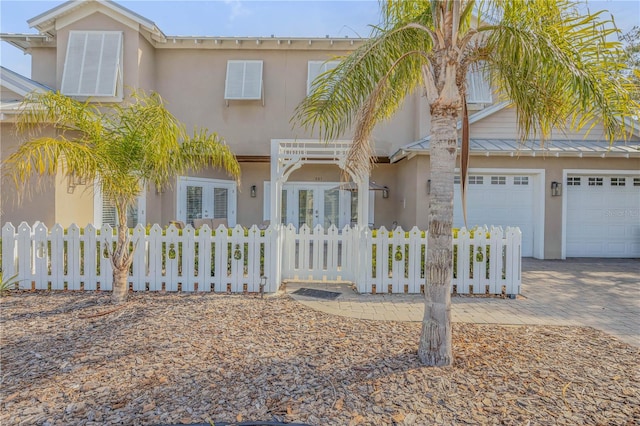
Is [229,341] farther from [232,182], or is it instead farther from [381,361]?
[232,182]

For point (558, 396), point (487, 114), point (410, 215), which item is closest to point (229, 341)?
point (558, 396)

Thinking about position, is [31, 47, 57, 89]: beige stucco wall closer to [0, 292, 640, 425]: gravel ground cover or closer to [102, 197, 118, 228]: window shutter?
[102, 197, 118, 228]: window shutter

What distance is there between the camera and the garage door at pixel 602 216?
9938mm

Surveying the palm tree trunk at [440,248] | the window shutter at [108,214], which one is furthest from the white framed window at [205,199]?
the palm tree trunk at [440,248]

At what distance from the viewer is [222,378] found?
A: 122 inches

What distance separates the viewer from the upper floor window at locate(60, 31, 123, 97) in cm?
1058

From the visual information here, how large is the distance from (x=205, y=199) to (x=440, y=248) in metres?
10.7

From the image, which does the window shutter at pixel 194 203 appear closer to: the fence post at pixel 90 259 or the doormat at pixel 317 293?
the fence post at pixel 90 259

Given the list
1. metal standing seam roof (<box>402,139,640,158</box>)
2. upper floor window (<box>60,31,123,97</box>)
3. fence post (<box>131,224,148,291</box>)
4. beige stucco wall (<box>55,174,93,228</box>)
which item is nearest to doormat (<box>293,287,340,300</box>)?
fence post (<box>131,224,148,291</box>)

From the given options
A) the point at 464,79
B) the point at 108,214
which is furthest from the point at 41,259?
the point at 464,79

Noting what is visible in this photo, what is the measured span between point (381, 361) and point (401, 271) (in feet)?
9.60

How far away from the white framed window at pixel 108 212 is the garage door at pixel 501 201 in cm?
957

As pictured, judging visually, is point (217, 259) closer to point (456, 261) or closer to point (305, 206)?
point (456, 261)

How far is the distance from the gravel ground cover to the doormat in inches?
47.4
